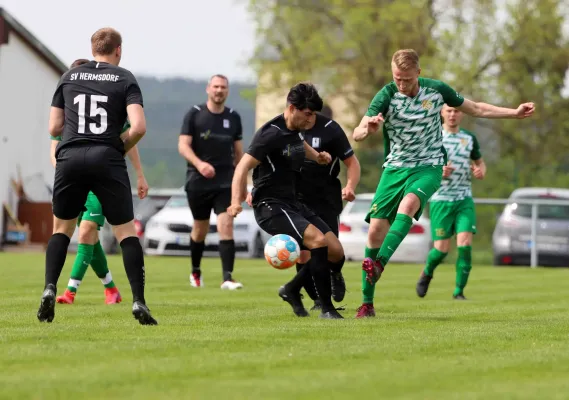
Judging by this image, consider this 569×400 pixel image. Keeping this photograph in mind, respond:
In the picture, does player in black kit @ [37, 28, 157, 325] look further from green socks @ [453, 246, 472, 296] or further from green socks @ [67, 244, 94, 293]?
green socks @ [453, 246, 472, 296]

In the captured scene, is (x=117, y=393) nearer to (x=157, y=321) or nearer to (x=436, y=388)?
(x=436, y=388)

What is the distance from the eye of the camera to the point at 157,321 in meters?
9.48

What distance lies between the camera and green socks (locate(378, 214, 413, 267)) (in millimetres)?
10016

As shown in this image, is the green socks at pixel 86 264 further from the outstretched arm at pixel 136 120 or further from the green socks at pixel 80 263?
the outstretched arm at pixel 136 120

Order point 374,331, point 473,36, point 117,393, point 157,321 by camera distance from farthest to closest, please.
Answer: point 473,36 < point 157,321 < point 374,331 < point 117,393

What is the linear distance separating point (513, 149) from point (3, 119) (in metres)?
18.0

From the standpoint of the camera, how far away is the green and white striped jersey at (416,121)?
34.4 feet

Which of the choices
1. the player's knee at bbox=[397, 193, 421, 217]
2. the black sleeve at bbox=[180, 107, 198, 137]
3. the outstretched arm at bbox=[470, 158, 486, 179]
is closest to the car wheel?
the black sleeve at bbox=[180, 107, 198, 137]

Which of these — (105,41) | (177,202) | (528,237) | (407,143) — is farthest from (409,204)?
(177,202)

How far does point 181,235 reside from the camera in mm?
26141

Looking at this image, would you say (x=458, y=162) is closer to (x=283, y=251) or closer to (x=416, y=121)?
(x=416, y=121)

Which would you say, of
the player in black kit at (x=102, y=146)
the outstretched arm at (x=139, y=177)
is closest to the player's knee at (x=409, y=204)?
the outstretched arm at (x=139, y=177)

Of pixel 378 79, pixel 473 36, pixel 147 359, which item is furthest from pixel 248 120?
pixel 147 359

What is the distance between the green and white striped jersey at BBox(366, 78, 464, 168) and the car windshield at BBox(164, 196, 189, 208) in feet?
54.3
